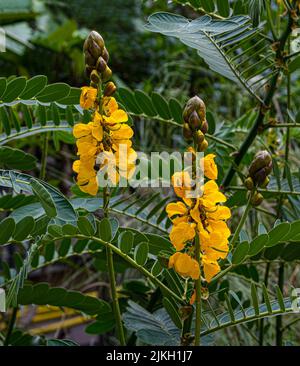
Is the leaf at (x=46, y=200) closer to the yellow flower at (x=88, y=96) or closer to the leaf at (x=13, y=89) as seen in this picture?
the yellow flower at (x=88, y=96)

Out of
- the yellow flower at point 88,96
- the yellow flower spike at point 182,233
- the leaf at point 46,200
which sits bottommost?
the yellow flower spike at point 182,233

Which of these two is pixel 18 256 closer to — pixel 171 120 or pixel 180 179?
pixel 171 120

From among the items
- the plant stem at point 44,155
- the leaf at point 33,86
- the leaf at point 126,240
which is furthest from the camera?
the plant stem at point 44,155

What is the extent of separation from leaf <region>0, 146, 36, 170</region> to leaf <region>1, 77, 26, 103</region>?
0.29 feet

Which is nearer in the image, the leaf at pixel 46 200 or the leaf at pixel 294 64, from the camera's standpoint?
the leaf at pixel 46 200

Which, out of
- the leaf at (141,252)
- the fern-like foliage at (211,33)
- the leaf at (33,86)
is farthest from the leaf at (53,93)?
the leaf at (141,252)

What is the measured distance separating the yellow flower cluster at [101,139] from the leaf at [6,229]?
0.13 meters

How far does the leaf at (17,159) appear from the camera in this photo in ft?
2.49

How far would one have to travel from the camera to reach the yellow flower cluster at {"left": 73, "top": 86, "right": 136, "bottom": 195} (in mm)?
541

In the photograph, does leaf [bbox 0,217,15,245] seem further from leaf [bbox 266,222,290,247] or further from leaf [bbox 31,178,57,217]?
leaf [bbox 266,222,290,247]

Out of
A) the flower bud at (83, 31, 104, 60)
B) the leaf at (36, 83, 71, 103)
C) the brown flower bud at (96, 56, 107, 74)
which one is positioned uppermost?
the leaf at (36, 83, 71, 103)

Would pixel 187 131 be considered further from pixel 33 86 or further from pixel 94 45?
pixel 33 86

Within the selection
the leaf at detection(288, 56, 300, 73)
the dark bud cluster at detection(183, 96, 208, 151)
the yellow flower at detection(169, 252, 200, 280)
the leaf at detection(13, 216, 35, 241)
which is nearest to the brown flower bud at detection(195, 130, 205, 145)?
the dark bud cluster at detection(183, 96, 208, 151)
